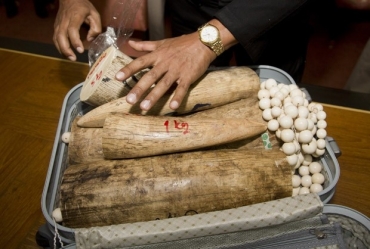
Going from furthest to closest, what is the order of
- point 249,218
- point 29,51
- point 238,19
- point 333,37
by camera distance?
point 333,37 → point 29,51 → point 238,19 → point 249,218

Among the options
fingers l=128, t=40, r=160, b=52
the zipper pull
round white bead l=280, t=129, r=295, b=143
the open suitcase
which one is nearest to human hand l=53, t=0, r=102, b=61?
fingers l=128, t=40, r=160, b=52

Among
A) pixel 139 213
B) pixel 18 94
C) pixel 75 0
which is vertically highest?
pixel 75 0

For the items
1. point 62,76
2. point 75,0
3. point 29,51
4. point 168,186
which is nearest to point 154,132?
point 168,186

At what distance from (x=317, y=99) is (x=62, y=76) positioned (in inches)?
29.2

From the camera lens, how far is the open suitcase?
1.64 feet

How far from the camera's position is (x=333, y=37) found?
5.96ft

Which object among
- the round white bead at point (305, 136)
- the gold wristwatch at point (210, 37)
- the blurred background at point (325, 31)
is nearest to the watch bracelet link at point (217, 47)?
the gold wristwatch at point (210, 37)

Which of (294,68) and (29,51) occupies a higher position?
(294,68)

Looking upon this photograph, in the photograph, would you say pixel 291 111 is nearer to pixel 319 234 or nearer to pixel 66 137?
pixel 319 234

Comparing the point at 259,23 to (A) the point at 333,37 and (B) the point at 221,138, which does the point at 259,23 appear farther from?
(A) the point at 333,37

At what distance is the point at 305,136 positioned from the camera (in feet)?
2.01

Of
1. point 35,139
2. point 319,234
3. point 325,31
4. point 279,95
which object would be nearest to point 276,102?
point 279,95

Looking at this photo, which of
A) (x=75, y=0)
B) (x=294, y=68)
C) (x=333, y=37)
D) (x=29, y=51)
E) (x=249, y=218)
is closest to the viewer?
(x=249, y=218)

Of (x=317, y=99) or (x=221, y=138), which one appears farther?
(x=317, y=99)
